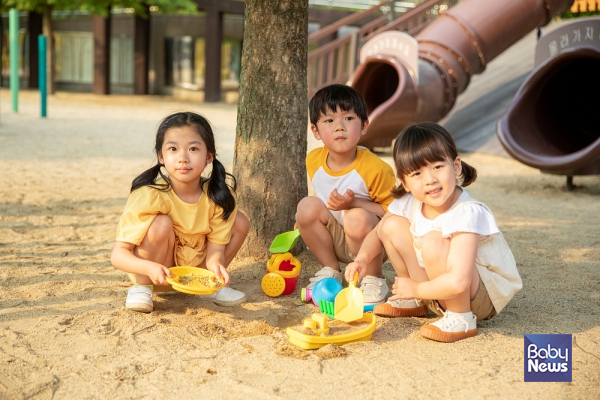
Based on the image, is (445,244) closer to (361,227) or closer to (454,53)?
(361,227)

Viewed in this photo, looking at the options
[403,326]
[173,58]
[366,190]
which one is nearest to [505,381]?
[403,326]

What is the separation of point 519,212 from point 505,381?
3121mm

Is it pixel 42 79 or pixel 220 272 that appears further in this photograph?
pixel 42 79

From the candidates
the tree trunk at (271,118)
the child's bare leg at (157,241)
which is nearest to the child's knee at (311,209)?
the tree trunk at (271,118)

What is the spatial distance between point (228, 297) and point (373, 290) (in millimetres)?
680

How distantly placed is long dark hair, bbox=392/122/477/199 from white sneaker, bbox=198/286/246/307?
950 mm

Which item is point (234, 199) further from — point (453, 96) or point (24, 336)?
point (453, 96)

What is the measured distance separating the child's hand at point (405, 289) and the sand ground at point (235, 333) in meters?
0.18

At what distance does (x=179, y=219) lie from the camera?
299 centimetres

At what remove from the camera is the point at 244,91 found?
145 inches

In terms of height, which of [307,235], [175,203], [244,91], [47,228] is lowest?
[47,228]

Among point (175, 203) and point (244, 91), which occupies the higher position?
point (244, 91)

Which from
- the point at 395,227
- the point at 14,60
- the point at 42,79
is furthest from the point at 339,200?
the point at 14,60

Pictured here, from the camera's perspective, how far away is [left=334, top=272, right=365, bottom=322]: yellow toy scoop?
9.00 ft
